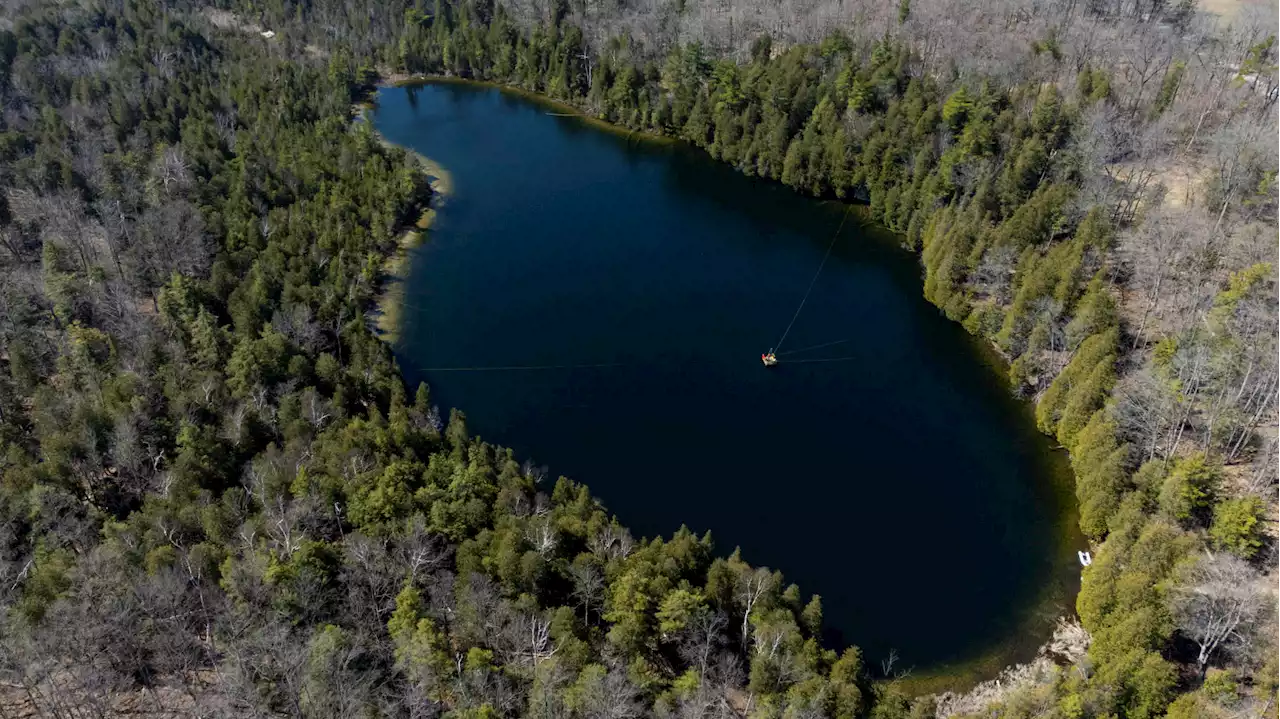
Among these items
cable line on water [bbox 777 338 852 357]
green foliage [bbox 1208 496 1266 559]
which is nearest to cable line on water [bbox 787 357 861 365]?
cable line on water [bbox 777 338 852 357]

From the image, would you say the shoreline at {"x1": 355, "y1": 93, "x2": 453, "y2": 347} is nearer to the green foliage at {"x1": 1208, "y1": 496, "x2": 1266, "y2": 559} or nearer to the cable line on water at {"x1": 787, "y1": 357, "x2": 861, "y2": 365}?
the cable line on water at {"x1": 787, "y1": 357, "x2": 861, "y2": 365}

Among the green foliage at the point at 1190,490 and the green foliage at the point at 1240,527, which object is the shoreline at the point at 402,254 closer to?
the green foliage at the point at 1190,490

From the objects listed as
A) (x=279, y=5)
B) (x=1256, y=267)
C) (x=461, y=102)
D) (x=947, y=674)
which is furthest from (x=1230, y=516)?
(x=279, y=5)

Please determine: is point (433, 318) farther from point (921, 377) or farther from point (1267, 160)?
point (1267, 160)

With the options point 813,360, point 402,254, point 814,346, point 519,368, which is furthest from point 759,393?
point 402,254

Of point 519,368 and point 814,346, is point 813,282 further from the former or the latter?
point 519,368

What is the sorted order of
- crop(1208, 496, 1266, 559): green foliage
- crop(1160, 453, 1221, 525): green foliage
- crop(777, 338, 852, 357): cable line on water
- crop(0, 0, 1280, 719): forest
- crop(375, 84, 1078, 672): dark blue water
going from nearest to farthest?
1. crop(0, 0, 1280, 719): forest
2. crop(1208, 496, 1266, 559): green foliage
3. crop(1160, 453, 1221, 525): green foliage
4. crop(375, 84, 1078, 672): dark blue water
5. crop(777, 338, 852, 357): cable line on water
